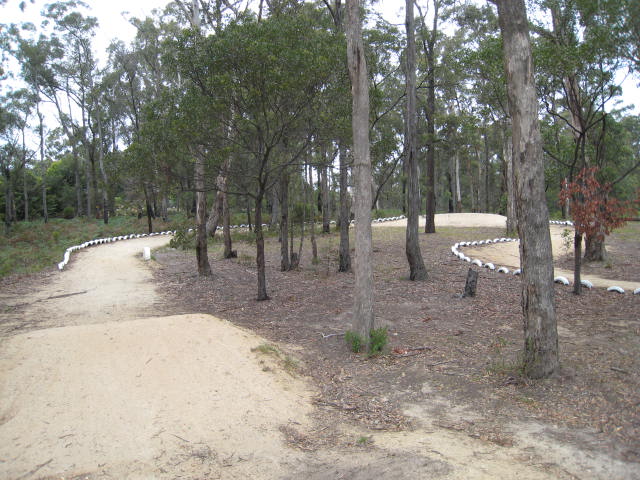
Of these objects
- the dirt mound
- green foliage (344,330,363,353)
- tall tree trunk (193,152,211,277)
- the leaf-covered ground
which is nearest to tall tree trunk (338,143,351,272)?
the leaf-covered ground

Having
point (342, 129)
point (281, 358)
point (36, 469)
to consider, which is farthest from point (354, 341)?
point (342, 129)

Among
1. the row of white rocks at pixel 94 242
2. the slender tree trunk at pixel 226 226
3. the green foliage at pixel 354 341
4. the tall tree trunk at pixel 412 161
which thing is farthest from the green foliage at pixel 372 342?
the slender tree trunk at pixel 226 226

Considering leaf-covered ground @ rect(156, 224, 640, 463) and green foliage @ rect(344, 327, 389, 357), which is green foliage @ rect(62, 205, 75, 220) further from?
green foliage @ rect(344, 327, 389, 357)

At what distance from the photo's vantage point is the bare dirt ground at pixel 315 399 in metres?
3.92

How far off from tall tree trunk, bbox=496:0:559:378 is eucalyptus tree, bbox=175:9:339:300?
4190 millimetres

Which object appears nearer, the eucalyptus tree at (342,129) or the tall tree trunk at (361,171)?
the tall tree trunk at (361,171)

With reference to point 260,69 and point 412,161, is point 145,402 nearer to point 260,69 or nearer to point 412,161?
point 260,69

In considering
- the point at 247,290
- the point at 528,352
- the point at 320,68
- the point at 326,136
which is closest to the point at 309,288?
the point at 247,290

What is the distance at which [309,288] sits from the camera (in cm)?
1194

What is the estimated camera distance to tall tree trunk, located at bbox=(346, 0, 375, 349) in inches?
268

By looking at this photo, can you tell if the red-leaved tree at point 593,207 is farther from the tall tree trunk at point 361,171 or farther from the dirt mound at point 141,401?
the dirt mound at point 141,401

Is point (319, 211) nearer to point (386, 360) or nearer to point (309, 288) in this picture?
point (309, 288)

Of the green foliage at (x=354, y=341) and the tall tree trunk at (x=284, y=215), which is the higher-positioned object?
the tall tree trunk at (x=284, y=215)

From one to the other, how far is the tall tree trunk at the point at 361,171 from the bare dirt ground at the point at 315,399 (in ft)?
2.40
